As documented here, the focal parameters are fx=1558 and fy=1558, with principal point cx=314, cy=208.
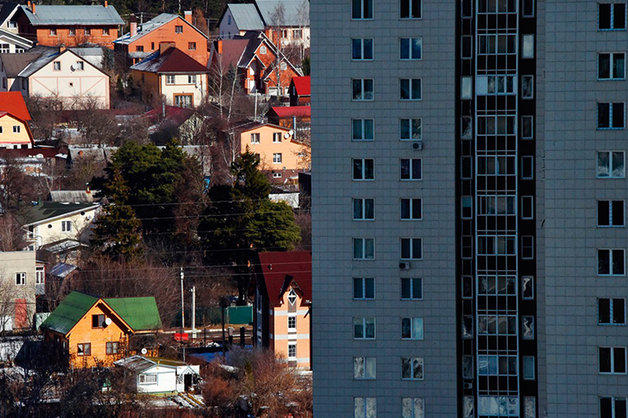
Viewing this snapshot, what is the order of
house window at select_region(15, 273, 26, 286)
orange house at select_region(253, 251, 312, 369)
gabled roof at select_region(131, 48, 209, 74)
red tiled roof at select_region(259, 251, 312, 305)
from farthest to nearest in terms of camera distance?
1. gabled roof at select_region(131, 48, 209, 74)
2. house window at select_region(15, 273, 26, 286)
3. red tiled roof at select_region(259, 251, 312, 305)
4. orange house at select_region(253, 251, 312, 369)

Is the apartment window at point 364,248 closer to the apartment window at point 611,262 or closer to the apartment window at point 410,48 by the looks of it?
the apartment window at point 410,48

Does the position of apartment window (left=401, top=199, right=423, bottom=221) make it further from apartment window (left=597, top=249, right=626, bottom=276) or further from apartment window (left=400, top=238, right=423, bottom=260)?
apartment window (left=597, top=249, right=626, bottom=276)

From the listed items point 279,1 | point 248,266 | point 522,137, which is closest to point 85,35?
point 279,1

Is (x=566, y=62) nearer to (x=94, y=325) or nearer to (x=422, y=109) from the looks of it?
(x=422, y=109)

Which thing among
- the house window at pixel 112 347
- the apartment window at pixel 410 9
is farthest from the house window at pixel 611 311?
the house window at pixel 112 347

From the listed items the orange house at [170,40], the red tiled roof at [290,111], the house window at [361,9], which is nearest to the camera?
the house window at [361,9]

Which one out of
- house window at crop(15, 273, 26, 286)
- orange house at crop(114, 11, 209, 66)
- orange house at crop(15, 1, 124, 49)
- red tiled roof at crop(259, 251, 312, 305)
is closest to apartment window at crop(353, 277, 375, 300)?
red tiled roof at crop(259, 251, 312, 305)

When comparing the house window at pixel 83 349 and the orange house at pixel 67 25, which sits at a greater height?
the orange house at pixel 67 25
